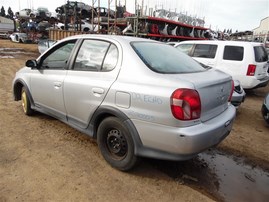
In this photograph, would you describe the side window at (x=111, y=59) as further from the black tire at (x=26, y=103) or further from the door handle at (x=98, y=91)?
the black tire at (x=26, y=103)

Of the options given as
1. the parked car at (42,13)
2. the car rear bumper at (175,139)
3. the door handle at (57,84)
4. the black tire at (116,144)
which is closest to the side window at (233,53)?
the car rear bumper at (175,139)

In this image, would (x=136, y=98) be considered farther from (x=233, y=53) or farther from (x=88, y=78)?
(x=233, y=53)

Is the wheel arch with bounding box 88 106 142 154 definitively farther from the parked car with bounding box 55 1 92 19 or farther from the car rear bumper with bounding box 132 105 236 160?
the parked car with bounding box 55 1 92 19

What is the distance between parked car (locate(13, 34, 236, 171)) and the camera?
2.69 metres

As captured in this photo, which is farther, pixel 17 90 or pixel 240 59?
pixel 240 59

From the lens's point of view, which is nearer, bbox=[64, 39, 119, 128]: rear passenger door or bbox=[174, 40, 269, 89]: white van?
bbox=[64, 39, 119, 128]: rear passenger door

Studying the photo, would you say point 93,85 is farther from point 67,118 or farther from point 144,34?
point 144,34

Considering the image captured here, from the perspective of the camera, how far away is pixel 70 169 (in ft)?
10.7

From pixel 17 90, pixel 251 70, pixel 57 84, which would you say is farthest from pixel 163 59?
pixel 251 70

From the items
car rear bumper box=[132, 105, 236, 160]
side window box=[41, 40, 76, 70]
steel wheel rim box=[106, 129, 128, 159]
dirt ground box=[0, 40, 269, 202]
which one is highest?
side window box=[41, 40, 76, 70]

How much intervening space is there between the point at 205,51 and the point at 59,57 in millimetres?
5612

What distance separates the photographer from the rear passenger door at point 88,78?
3244 millimetres

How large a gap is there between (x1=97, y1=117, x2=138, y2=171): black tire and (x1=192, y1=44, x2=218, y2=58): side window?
19.7 feet

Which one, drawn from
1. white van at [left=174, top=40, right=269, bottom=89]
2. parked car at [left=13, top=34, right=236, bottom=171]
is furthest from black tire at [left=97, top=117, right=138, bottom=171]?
white van at [left=174, top=40, right=269, bottom=89]
